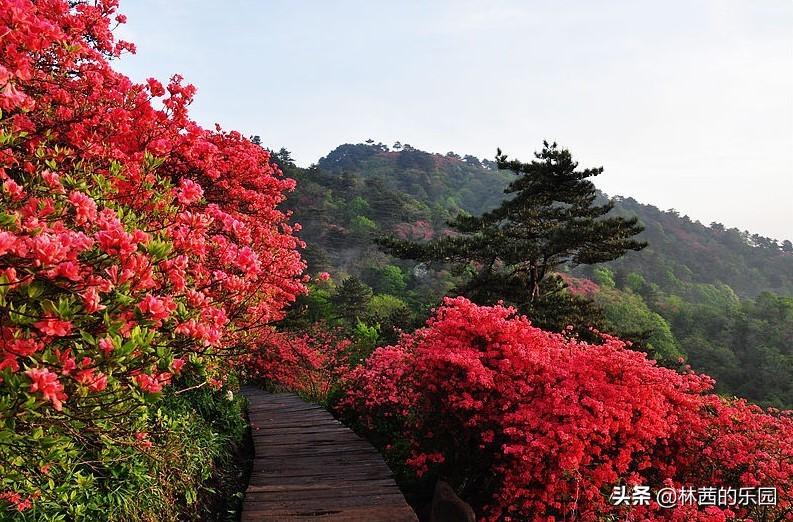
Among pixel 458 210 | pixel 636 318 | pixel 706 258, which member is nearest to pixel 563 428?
pixel 636 318

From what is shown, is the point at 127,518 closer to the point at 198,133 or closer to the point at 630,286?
the point at 198,133

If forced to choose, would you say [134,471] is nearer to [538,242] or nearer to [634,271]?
[538,242]

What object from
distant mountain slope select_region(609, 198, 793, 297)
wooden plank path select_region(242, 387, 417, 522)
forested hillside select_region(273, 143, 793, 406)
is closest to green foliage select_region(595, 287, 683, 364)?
forested hillside select_region(273, 143, 793, 406)

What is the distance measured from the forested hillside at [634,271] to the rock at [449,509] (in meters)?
8.78

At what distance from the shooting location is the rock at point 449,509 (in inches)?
183

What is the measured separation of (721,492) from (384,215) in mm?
41272

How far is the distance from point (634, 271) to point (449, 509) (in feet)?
169

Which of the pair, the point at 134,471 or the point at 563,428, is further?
the point at 563,428

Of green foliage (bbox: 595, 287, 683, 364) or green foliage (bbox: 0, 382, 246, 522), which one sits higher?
green foliage (bbox: 0, 382, 246, 522)

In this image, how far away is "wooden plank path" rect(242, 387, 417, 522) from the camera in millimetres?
4488

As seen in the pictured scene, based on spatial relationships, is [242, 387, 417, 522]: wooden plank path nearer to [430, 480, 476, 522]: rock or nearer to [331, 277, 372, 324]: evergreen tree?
[430, 480, 476, 522]: rock

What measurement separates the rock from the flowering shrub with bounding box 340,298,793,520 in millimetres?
619

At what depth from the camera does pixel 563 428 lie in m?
4.85

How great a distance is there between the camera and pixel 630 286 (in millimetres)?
41094
